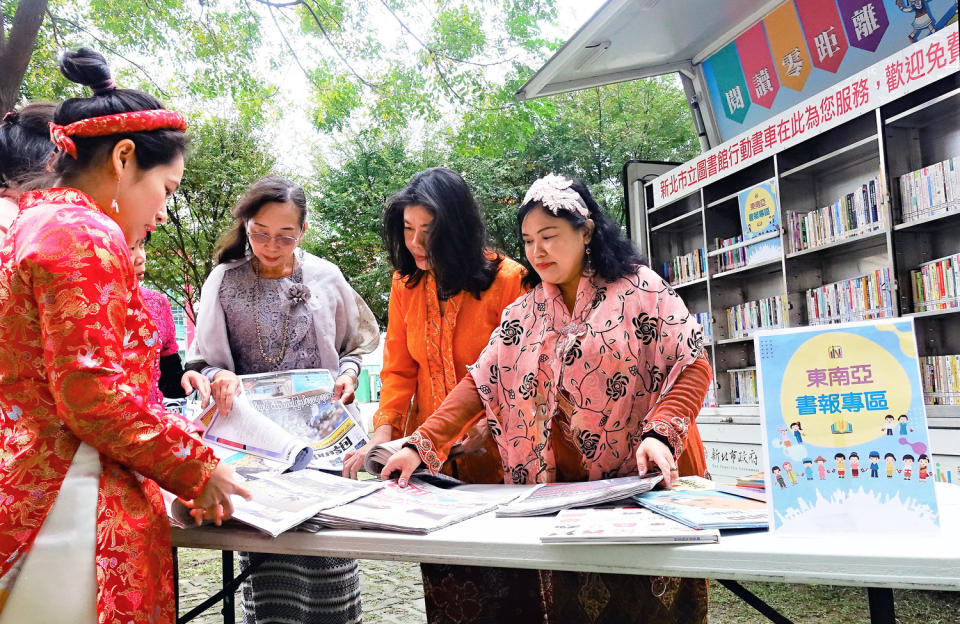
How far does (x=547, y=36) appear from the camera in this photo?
9.22 meters

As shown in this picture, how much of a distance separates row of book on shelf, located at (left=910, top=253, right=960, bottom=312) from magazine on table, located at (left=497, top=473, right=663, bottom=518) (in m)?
2.90

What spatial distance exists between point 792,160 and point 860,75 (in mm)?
934

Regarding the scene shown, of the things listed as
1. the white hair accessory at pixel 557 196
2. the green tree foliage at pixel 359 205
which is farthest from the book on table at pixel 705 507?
the green tree foliage at pixel 359 205

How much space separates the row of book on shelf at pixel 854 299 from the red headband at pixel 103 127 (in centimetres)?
375

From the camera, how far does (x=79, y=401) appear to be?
3.60 feet

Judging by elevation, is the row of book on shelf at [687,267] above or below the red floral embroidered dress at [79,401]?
above

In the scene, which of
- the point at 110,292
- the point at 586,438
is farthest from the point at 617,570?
the point at 110,292

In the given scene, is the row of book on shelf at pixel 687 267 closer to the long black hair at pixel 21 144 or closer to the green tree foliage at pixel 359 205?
the long black hair at pixel 21 144

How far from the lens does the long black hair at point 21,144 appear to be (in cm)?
196

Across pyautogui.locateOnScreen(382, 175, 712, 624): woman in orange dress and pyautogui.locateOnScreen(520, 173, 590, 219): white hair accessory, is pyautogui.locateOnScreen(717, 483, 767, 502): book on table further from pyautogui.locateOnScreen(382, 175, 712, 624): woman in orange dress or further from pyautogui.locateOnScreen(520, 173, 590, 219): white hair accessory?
pyautogui.locateOnScreen(520, 173, 590, 219): white hair accessory

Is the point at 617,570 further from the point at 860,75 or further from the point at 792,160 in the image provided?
the point at 792,160

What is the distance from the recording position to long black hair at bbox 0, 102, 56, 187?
196 cm

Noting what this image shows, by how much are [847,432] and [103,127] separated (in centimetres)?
130

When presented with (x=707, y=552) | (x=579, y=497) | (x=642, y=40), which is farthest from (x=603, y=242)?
(x=642, y=40)
